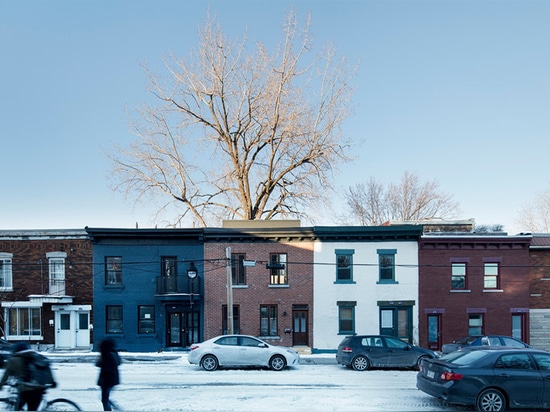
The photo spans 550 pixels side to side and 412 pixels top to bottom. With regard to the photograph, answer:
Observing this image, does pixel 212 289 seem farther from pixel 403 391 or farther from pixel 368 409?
pixel 368 409

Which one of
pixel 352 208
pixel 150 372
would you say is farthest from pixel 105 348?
pixel 352 208

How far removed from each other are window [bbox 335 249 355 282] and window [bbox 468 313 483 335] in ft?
22.7

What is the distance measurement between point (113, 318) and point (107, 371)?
54.6 feet

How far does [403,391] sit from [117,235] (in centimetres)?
1733

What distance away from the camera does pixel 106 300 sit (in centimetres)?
2633

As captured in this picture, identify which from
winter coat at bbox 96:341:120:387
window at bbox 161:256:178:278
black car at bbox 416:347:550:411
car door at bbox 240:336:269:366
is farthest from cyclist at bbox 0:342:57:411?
window at bbox 161:256:178:278

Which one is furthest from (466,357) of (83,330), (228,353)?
(83,330)

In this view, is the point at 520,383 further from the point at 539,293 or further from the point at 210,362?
the point at 539,293

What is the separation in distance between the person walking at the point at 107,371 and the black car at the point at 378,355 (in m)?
10.9

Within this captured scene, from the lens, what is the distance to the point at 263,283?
2658 cm

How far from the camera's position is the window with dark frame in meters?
26.4

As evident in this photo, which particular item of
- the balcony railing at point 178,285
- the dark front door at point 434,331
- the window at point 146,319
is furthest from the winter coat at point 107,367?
the dark front door at point 434,331

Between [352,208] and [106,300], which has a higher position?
[352,208]

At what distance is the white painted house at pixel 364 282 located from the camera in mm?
26188
